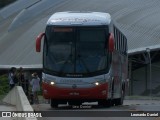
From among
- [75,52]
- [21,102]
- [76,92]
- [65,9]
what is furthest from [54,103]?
[65,9]

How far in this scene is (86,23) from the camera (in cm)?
3009

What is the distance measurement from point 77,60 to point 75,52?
329 millimetres

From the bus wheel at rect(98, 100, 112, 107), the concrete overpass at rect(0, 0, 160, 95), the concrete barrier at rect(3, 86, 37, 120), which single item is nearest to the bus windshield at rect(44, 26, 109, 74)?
the concrete barrier at rect(3, 86, 37, 120)

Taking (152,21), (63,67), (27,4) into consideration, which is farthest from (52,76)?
(27,4)

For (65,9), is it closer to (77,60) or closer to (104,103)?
A: (104,103)

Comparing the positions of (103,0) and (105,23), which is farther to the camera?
(103,0)

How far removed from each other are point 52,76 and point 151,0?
4540cm

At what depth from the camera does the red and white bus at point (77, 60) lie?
96.7 feet

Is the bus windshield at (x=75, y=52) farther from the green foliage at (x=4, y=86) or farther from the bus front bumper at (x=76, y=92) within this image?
the green foliage at (x=4, y=86)

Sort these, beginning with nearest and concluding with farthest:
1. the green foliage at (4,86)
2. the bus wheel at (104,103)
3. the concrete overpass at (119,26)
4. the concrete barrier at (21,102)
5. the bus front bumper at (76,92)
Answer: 1. the concrete barrier at (21,102)
2. the bus front bumper at (76,92)
3. the bus wheel at (104,103)
4. the green foliage at (4,86)
5. the concrete overpass at (119,26)

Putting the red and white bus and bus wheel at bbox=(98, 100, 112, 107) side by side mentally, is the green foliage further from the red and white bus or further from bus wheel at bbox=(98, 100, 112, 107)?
the red and white bus

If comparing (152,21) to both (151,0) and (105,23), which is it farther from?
(105,23)

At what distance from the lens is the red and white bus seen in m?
29.5

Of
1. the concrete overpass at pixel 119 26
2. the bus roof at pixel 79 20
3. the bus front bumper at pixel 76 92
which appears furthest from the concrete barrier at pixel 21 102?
the concrete overpass at pixel 119 26
